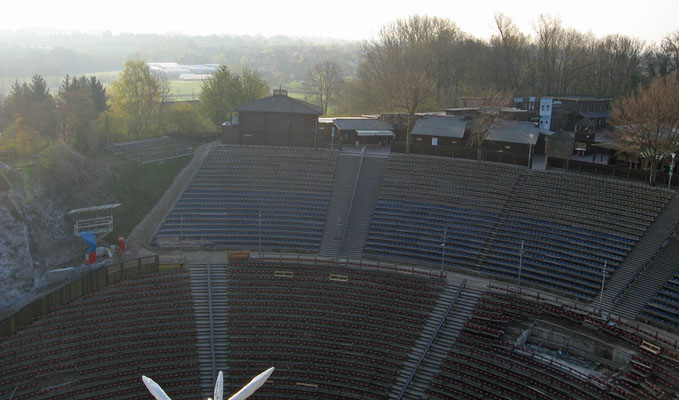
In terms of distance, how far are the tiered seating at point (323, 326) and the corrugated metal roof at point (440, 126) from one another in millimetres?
18151

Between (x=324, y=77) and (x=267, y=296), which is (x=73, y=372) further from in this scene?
(x=324, y=77)

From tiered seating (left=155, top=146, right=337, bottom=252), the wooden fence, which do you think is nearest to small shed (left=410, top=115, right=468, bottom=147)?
the wooden fence

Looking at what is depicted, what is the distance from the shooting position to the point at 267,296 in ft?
114

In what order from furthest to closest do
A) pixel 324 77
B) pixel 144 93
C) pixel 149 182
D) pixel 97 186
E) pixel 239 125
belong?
pixel 324 77
pixel 144 93
pixel 239 125
pixel 149 182
pixel 97 186

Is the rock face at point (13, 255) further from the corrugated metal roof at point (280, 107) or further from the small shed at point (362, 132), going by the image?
the small shed at point (362, 132)

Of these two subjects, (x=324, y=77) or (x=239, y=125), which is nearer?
(x=239, y=125)

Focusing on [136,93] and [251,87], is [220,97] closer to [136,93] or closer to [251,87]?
[251,87]

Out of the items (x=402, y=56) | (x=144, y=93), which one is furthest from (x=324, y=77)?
(x=144, y=93)

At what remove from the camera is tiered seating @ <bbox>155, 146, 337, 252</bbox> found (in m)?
40.8

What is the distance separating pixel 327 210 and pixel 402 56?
1673 inches

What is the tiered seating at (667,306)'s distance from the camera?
29.7m

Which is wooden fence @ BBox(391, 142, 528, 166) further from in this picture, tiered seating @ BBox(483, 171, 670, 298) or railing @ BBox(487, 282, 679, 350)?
railing @ BBox(487, 282, 679, 350)

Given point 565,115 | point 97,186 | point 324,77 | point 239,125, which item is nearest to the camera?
point 97,186

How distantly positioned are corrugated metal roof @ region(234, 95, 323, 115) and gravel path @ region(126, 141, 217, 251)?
5417 mm
